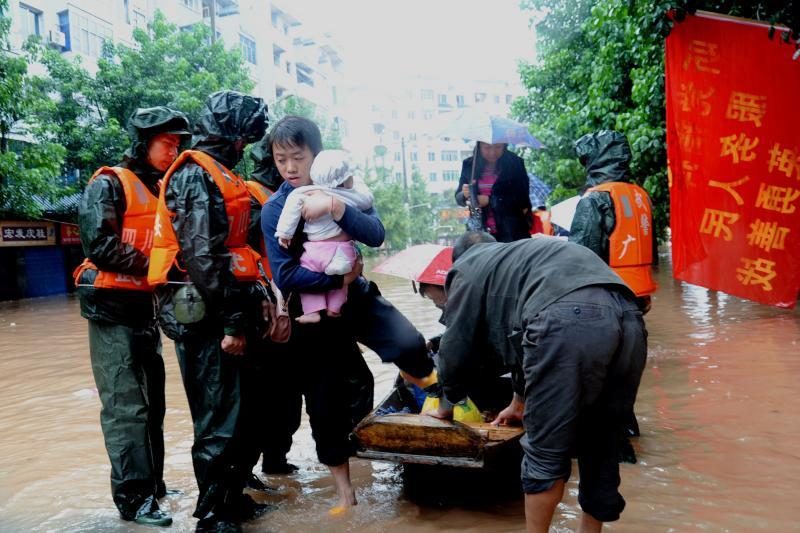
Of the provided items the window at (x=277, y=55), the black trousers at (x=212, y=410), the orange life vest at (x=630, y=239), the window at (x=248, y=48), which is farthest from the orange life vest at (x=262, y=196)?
the window at (x=277, y=55)

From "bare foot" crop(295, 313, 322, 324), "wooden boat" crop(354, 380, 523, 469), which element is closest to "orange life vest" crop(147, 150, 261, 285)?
"bare foot" crop(295, 313, 322, 324)

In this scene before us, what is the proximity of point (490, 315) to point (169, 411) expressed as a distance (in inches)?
171

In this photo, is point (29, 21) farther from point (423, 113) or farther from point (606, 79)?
point (423, 113)

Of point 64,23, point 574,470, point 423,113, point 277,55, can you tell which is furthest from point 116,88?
point 423,113

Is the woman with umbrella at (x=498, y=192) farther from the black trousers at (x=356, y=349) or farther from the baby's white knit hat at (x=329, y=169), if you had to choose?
the baby's white knit hat at (x=329, y=169)

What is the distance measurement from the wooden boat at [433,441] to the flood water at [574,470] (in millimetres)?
386

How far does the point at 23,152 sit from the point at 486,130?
14.2m

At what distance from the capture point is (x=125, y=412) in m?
3.58

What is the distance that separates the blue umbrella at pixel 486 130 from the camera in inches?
225

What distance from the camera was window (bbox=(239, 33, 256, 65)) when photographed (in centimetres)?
3644

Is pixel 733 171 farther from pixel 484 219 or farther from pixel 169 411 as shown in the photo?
pixel 169 411

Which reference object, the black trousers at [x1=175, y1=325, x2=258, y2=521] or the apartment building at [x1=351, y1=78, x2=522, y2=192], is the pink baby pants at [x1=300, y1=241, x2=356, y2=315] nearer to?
the black trousers at [x1=175, y1=325, x2=258, y2=521]

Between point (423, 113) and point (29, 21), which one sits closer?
point (29, 21)

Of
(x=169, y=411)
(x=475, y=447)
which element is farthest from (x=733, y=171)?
(x=169, y=411)
